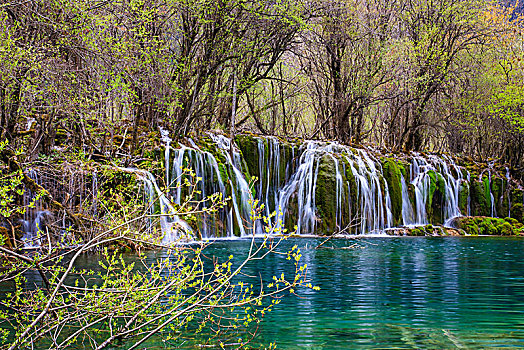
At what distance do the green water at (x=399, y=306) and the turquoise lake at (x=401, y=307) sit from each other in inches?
0.5

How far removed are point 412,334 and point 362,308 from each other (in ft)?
4.85

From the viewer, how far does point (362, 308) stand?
737 centimetres

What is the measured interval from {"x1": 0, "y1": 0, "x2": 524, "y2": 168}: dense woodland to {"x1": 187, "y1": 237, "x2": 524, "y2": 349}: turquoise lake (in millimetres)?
6167

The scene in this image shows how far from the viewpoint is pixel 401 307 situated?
24.5 ft

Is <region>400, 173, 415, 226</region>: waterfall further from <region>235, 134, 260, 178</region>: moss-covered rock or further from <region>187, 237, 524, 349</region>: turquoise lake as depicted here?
<region>187, 237, 524, 349</region>: turquoise lake

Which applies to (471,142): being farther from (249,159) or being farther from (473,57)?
(249,159)

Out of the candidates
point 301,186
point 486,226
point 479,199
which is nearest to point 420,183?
point 486,226

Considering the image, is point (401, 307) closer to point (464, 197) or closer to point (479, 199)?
point (464, 197)

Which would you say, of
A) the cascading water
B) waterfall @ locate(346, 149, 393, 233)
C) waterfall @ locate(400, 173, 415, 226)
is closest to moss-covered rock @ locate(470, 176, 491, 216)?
the cascading water

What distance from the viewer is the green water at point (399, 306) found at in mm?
5641

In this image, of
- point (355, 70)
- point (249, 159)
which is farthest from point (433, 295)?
point (355, 70)

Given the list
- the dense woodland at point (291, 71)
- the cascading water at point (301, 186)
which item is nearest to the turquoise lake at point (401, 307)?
the dense woodland at point (291, 71)

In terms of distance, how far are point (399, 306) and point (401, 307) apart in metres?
0.07

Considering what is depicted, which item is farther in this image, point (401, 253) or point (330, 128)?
point (330, 128)
